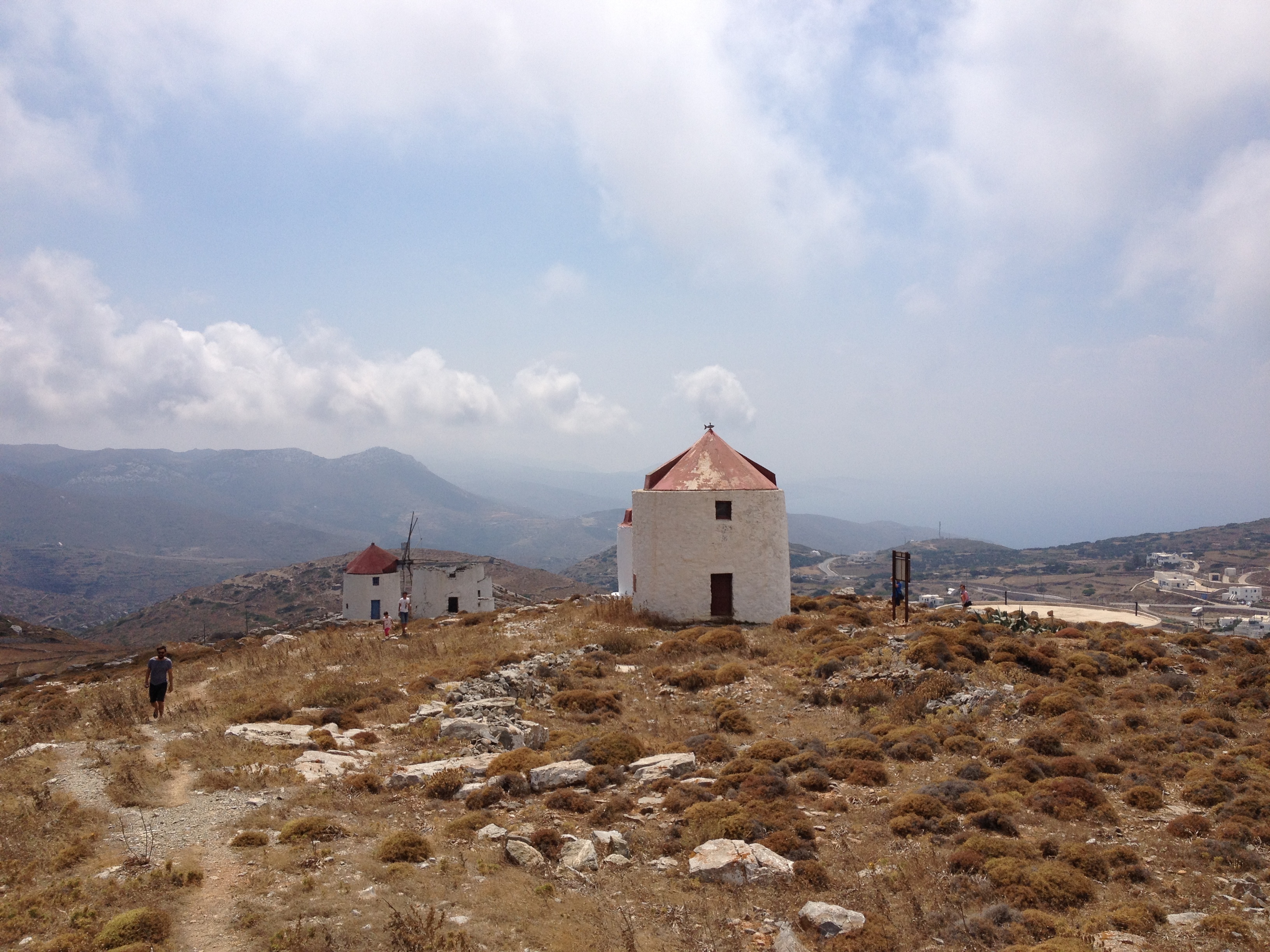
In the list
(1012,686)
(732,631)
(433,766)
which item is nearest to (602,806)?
(433,766)

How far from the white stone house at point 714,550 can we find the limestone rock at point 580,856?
17654 mm

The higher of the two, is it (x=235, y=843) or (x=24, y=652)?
(x=235, y=843)

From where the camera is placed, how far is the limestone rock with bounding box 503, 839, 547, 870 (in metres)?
8.81

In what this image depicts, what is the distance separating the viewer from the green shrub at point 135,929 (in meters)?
6.69

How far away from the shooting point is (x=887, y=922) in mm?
7449

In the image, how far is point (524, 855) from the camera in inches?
352

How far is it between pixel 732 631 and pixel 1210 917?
52.7 feet

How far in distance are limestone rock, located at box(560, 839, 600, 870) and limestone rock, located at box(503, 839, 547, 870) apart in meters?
0.26

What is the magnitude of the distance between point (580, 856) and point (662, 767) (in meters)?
3.65

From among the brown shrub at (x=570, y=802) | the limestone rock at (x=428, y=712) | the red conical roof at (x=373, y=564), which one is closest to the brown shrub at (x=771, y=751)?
Result: the brown shrub at (x=570, y=802)

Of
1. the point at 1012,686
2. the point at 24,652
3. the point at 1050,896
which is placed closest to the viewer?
the point at 1050,896

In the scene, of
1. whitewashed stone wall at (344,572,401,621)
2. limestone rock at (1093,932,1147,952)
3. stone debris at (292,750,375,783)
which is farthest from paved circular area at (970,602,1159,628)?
whitewashed stone wall at (344,572,401,621)

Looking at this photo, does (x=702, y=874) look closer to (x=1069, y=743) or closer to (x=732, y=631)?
(x=1069, y=743)

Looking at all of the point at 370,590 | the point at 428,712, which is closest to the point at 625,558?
the point at 370,590
